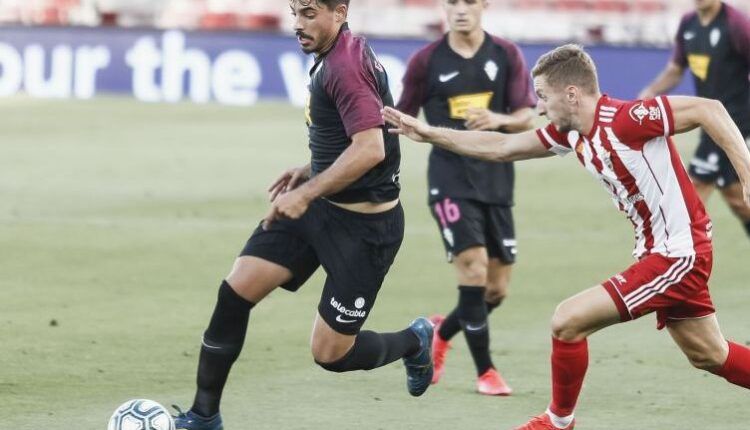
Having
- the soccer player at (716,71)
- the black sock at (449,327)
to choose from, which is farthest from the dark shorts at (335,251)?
the soccer player at (716,71)

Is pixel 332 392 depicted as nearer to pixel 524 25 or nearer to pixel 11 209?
pixel 11 209

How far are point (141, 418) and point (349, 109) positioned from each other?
5.48 ft

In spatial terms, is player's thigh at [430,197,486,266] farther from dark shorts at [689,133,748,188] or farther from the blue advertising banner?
the blue advertising banner

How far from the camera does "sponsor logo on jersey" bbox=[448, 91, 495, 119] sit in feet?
30.6

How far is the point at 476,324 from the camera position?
8.78 metres

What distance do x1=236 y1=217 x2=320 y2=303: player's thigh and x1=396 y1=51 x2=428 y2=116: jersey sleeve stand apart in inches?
87.3

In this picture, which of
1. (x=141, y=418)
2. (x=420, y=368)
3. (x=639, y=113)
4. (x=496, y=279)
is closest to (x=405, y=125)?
(x=639, y=113)

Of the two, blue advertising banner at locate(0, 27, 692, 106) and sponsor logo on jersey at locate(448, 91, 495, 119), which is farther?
blue advertising banner at locate(0, 27, 692, 106)

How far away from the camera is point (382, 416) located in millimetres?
7906

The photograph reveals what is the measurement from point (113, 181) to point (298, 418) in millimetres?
10936

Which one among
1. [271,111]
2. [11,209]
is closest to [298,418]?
[11,209]

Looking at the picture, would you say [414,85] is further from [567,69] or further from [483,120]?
[567,69]

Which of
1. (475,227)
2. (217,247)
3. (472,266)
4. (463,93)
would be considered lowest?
(217,247)

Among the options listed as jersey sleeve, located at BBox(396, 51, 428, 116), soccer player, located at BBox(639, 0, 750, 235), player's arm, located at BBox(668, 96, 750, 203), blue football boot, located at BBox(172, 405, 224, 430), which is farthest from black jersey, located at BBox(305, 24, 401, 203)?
soccer player, located at BBox(639, 0, 750, 235)
